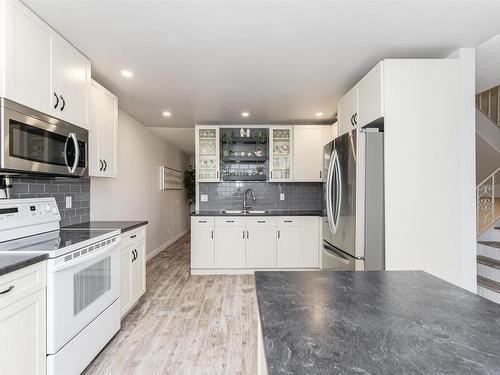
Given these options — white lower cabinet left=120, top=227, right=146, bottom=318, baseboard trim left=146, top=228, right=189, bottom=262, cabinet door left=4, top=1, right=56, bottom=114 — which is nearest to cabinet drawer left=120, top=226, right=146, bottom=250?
white lower cabinet left=120, top=227, right=146, bottom=318

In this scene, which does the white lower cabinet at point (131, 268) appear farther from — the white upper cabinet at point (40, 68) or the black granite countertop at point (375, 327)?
the black granite countertop at point (375, 327)

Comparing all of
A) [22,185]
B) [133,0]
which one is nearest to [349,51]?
[133,0]

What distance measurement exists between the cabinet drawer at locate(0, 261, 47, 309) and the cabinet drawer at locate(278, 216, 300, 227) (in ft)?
10.2

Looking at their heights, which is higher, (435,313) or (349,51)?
(349,51)

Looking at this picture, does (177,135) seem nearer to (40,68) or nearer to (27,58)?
(40,68)

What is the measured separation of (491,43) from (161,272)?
14.8ft

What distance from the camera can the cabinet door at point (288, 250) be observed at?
4.22 m

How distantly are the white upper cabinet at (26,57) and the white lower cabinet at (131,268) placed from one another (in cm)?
128

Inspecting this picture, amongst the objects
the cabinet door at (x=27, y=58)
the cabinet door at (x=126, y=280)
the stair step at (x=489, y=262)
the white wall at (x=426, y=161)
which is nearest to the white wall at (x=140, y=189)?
the cabinet door at (x=126, y=280)

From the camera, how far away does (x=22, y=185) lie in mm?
2133

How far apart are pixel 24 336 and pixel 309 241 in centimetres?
344

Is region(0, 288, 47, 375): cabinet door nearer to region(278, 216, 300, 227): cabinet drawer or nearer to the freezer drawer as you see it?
the freezer drawer

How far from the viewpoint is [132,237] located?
2.77m

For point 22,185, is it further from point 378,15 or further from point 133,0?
point 378,15
